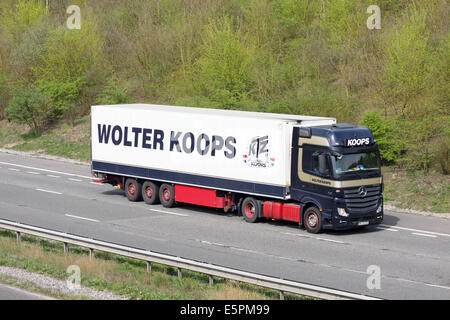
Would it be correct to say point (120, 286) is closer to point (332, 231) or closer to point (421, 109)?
point (332, 231)

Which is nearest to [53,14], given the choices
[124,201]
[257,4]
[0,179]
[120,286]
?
[257,4]

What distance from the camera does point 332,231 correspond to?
20.6 metres

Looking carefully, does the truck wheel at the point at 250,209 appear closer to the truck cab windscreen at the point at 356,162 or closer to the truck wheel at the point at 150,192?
the truck cab windscreen at the point at 356,162

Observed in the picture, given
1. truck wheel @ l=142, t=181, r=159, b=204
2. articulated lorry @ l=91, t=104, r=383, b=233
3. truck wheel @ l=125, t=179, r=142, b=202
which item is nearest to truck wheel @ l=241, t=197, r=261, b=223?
articulated lorry @ l=91, t=104, r=383, b=233

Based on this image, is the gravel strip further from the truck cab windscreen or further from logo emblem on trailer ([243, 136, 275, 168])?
the truck cab windscreen

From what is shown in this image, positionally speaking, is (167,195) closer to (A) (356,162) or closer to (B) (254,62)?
(A) (356,162)

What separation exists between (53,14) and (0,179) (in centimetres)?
3614

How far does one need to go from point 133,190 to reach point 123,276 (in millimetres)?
10571

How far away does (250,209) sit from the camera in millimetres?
21734

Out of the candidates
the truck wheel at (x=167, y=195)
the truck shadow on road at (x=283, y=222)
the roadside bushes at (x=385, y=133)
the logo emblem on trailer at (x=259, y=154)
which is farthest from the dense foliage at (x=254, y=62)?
the truck wheel at (x=167, y=195)

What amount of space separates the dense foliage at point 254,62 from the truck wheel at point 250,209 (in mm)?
8068

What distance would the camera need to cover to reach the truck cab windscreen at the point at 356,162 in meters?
19.5

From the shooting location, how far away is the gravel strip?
12820 millimetres

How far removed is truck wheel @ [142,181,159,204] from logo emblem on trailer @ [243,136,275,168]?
174 inches
